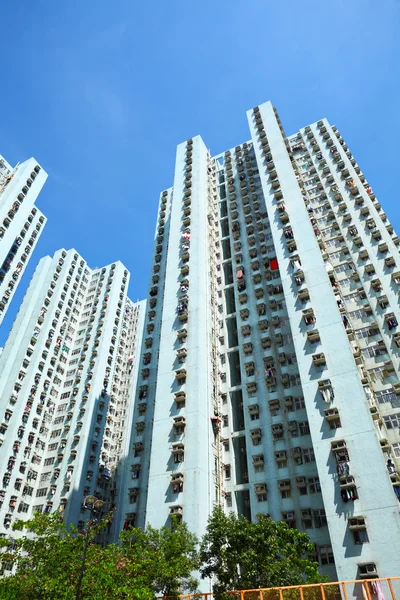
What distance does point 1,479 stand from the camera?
52094 mm

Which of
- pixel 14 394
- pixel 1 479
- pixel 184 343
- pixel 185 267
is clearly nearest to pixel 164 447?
pixel 184 343

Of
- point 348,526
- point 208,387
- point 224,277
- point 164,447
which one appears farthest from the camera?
point 224,277

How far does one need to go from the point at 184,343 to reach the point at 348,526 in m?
21.1

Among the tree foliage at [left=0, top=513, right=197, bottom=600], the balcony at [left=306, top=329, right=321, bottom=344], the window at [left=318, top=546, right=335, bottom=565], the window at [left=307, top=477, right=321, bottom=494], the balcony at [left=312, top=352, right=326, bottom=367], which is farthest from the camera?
the balcony at [left=306, top=329, right=321, bottom=344]

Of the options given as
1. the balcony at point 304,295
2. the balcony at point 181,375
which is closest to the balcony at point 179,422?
the balcony at point 181,375

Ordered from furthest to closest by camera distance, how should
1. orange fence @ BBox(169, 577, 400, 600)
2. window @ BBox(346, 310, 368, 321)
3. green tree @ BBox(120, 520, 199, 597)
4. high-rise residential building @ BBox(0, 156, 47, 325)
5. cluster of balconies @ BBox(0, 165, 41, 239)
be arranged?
1. cluster of balconies @ BBox(0, 165, 41, 239)
2. high-rise residential building @ BBox(0, 156, 47, 325)
3. window @ BBox(346, 310, 368, 321)
4. green tree @ BBox(120, 520, 199, 597)
5. orange fence @ BBox(169, 577, 400, 600)

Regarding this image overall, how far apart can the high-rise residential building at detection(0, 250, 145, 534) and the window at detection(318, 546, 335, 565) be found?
31.2 metres

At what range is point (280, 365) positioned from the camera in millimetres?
40406

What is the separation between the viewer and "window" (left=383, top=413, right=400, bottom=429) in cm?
3419

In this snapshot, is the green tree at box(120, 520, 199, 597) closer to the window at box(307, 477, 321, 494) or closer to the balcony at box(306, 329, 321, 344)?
the window at box(307, 477, 321, 494)

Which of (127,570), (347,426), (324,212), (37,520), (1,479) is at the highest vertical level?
(324,212)

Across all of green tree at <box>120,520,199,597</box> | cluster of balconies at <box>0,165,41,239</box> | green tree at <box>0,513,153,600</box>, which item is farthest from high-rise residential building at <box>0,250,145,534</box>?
green tree at <box>0,513,153,600</box>

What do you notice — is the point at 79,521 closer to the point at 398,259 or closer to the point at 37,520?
the point at 37,520

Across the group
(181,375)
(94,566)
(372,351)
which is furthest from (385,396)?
(94,566)
